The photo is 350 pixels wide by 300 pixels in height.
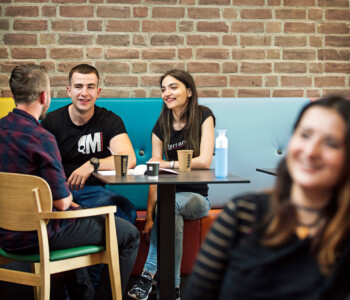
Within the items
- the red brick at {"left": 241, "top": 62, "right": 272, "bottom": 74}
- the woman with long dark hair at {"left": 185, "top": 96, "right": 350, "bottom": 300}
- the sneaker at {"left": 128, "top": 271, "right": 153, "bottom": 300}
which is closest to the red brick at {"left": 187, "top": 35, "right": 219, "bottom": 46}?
the red brick at {"left": 241, "top": 62, "right": 272, "bottom": 74}

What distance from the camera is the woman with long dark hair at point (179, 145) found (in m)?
2.43


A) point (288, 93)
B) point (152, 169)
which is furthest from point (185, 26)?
point (152, 169)

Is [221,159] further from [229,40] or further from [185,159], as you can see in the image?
[229,40]

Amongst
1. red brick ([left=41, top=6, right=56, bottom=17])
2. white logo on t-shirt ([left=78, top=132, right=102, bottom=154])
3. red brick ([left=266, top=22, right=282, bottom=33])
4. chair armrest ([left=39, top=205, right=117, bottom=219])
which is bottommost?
chair armrest ([left=39, top=205, right=117, bottom=219])

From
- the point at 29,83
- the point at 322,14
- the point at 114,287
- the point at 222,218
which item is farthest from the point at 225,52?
the point at 222,218

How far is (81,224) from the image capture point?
6.55ft

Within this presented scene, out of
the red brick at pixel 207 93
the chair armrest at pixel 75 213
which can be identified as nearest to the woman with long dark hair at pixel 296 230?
the chair armrest at pixel 75 213

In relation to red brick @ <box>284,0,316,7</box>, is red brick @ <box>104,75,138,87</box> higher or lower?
lower

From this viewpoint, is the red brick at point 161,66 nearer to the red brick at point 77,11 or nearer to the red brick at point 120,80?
the red brick at point 120,80

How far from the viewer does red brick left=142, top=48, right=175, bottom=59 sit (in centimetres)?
327

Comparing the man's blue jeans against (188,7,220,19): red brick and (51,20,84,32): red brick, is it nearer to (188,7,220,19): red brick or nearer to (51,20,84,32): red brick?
(51,20,84,32): red brick

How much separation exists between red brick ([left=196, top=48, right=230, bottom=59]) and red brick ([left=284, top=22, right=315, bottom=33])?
48 centimetres

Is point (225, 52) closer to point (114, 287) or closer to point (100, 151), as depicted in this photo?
point (100, 151)

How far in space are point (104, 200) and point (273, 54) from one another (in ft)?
5.52
